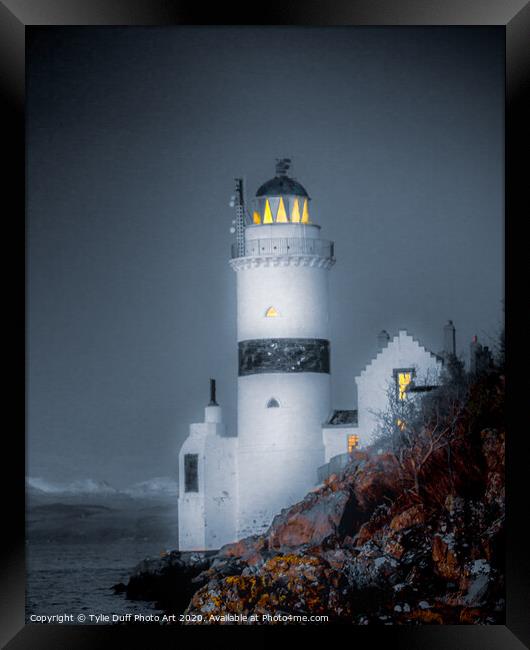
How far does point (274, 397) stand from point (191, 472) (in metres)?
1.20

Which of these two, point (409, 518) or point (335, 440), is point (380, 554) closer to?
point (409, 518)

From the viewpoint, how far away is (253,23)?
13.6 m

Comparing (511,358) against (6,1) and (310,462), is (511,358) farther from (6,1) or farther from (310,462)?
(6,1)

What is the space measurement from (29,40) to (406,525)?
580 centimetres

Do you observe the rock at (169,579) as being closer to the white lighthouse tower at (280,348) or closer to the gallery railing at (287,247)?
the white lighthouse tower at (280,348)

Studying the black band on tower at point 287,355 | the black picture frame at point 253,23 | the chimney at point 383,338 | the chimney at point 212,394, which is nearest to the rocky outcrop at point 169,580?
the chimney at point 212,394

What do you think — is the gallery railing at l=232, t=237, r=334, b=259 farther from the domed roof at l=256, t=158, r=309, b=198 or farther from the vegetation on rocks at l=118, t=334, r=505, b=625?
the vegetation on rocks at l=118, t=334, r=505, b=625

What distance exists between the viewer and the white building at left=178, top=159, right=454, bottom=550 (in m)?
16.6

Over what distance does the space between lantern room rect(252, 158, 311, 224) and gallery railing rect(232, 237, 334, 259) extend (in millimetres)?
246

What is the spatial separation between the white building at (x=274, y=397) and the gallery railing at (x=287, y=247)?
0.04 ft

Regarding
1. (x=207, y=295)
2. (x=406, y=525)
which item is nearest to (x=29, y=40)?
(x=207, y=295)

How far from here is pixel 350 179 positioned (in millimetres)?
16156

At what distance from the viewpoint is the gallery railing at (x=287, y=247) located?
16953mm

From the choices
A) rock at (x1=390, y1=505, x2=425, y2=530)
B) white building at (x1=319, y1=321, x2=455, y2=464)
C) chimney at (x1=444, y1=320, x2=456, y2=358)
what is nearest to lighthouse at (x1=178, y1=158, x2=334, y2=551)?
white building at (x1=319, y1=321, x2=455, y2=464)
